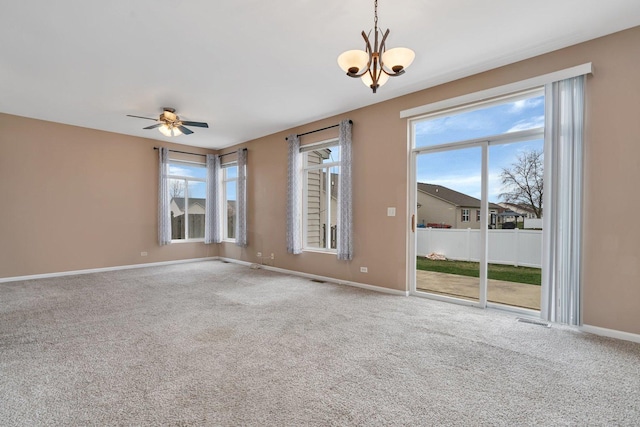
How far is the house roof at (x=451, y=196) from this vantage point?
160 inches

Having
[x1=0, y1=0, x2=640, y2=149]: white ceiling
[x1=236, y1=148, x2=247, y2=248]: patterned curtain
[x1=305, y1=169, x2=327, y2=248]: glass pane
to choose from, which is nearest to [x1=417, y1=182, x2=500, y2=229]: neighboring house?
A: [x1=0, y1=0, x2=640, y2=149]: white ceiling

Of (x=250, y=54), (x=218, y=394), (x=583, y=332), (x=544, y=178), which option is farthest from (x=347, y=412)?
(x=250, y=54)

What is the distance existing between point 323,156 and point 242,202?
246cm

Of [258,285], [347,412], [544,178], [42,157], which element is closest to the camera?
[347,412]

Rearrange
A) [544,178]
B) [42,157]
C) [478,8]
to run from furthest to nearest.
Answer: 1. [42,157]
2. [544,178]
3. [478,8]

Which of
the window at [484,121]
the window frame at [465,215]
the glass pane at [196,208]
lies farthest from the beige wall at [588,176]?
the glass pane at [196,208]

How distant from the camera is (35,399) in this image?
1971 mm

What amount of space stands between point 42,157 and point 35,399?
5533 mm

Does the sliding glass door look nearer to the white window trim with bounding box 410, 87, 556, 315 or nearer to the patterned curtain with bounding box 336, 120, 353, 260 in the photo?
the white window trim with bounding box 410, 87, 556, 315

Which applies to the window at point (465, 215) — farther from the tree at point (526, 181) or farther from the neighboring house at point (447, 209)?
the tree at point (526, 181)

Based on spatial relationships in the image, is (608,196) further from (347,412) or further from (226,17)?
(226,17)

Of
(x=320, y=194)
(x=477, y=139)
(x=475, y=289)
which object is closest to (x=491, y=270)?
(x=475, y=289)

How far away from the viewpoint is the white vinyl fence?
12.1 ft

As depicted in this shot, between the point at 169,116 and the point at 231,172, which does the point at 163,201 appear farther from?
the point at 169,116
